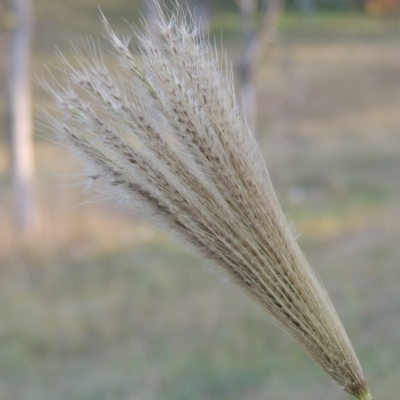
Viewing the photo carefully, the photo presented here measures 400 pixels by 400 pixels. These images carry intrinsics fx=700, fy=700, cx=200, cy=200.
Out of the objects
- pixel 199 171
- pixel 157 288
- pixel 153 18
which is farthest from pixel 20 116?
pixel 199 171

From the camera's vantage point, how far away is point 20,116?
8.34m

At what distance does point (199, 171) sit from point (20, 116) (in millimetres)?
7509

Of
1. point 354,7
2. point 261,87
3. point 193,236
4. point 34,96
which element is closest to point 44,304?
point 193,236

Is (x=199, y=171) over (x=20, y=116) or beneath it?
beneath

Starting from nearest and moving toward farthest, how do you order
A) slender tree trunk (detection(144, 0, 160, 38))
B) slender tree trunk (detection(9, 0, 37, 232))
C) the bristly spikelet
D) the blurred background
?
the bristly spikelet < slender tree trunk (detection(144, 0, 160, 38)) < the blurred background < slender tree trunk (detection(9, 0, 37, 232))

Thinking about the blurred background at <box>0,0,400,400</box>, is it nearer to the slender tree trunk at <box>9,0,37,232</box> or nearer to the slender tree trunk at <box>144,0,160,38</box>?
the slender tree trunk at <box>9,0,37,232</box>

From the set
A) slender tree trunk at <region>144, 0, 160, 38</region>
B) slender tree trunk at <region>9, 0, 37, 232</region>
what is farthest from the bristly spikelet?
slender tree trunk at <region>9, 0, 37, 232</region>

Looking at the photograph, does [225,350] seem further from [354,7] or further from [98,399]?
[354,7]

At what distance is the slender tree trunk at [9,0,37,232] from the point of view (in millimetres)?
8250

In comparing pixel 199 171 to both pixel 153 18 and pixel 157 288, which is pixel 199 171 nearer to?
pixel 153 18

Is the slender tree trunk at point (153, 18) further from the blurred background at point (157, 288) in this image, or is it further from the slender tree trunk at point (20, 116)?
the slender tree trunk at point (20, 116)

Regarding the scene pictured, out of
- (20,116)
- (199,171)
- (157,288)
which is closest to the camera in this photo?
(199,171)

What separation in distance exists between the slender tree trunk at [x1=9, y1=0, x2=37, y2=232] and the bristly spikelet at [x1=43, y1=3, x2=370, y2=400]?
23.5ft

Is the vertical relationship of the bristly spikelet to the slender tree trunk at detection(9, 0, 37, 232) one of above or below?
below
